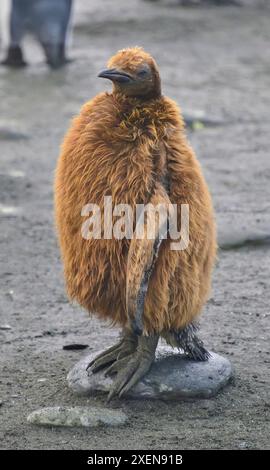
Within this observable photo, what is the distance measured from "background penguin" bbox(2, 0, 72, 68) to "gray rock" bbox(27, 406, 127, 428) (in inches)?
277

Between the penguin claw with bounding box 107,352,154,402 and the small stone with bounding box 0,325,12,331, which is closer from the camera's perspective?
the penguin claw with bounding box 107,352,154,402

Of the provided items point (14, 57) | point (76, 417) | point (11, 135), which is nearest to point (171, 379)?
point (76, 417)

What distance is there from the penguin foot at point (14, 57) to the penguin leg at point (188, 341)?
6.88 m

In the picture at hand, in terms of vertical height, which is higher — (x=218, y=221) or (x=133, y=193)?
(x=133, y=193)

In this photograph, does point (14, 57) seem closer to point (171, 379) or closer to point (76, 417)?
point (171, 379)

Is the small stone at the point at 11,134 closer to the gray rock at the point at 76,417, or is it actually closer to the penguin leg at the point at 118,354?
the penguin leg at the point at 118,354

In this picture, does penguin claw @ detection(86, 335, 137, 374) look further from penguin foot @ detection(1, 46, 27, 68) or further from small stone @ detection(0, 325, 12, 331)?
penguin foot @ detection(1, 46, 27, 68)

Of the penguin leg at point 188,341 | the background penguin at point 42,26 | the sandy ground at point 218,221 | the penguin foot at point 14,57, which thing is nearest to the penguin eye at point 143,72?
the penguin leg at point 188,341

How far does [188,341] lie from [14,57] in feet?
22.8

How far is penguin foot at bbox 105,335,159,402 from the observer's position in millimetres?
3820

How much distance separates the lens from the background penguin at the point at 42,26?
10.4 metres

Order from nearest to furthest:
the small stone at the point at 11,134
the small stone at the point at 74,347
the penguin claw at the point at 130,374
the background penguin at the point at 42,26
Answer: the penguin claw at the point at 130,374 → the small stone at the point at 74,347 → the small stone at the point at 11,134 → the background penguin at the point at 42,26

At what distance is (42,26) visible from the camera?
10.4 meters

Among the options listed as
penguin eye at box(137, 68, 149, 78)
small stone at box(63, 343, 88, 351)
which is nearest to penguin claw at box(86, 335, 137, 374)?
small stone at box(63, 343, 88, 351)
